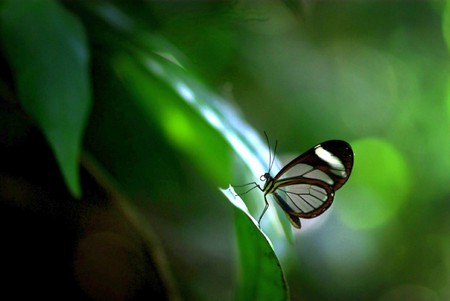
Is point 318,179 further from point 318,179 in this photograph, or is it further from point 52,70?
point 52,70

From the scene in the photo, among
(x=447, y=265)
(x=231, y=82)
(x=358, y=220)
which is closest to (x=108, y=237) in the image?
(x=231, y=82)

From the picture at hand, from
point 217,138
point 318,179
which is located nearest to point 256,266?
point 318,179

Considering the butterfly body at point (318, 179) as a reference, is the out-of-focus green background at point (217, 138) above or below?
below

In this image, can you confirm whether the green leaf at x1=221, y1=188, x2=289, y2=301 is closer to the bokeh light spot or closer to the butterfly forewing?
the butterfly forewing

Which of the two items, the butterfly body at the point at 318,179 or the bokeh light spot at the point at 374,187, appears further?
the bokeh light spot at the point at 374,187

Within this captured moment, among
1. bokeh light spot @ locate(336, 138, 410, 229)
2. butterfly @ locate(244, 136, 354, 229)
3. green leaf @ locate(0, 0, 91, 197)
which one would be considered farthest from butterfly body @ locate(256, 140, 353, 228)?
bokeh light spot @ locate(336, 138, 410, 229)

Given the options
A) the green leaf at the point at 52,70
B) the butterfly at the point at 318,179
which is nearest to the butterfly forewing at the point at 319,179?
the butterfly at the point at 318,179

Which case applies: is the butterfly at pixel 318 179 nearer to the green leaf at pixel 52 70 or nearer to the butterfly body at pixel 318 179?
the butterfly body at pixel 318 179

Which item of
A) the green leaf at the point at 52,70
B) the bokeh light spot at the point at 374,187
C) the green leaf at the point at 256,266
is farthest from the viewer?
the bokeh light spot at the point at 374,187
